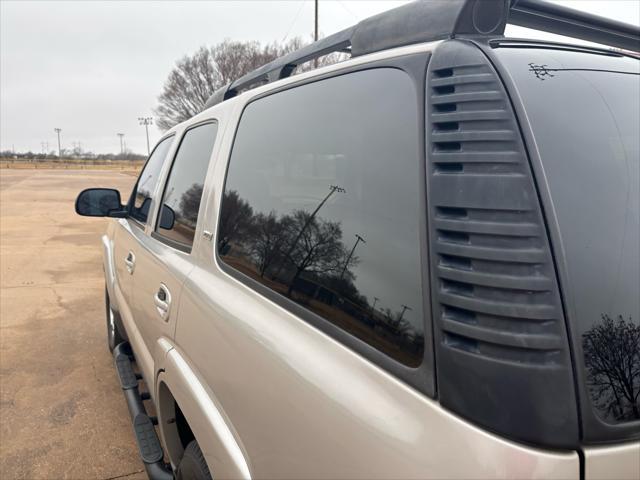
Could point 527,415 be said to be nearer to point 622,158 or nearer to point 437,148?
point 437,148

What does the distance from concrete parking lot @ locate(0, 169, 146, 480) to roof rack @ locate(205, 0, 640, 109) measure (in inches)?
109

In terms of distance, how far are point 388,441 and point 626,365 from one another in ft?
1.50

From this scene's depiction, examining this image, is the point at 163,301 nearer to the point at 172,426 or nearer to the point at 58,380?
the point at 172,426

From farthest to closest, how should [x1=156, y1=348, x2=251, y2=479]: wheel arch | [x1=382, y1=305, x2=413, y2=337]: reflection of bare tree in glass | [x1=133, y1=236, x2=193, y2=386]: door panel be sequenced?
[x1=133, y1=236, x2=193, y2=386]: door panel < [x1=156, y1=348, x2=251, y2=479]: wheel arch < [x1=382, y1=305, x2=413, y2=337]: reflection of bare tree in glass

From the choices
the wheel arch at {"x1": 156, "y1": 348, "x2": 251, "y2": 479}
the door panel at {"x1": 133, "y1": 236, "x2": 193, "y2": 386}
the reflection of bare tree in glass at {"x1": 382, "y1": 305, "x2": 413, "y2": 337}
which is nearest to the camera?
the reflection of bare tree in glass at {"x1": 382, "y1": 305, "x2": 413, "y2": 337}

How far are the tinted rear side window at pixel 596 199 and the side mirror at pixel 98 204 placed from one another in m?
2.99

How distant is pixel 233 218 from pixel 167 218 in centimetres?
87

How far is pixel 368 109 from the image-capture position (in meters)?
1.14

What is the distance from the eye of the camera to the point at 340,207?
1160mm

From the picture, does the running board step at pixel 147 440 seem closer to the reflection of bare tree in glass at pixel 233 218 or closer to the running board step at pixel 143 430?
the running board step at pixel 143 430

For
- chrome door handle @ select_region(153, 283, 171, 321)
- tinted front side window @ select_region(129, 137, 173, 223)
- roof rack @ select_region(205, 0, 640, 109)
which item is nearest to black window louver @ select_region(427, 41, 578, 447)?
roof rack @ select_region(205, 0, 640, 109)

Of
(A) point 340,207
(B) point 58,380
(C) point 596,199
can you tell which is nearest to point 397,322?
(A) point 340,207

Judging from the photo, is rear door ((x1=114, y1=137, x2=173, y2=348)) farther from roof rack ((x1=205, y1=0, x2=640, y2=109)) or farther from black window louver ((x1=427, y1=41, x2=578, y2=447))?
black window louver ((x1=427, y1=41, x2=578, y2=447))

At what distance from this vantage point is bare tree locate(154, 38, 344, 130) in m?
24.9
